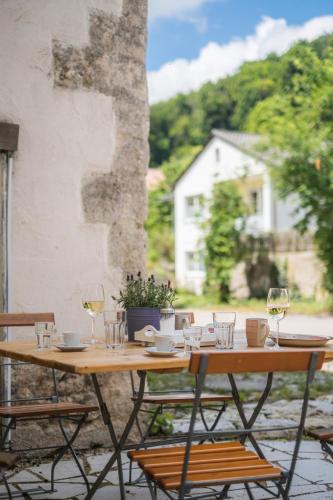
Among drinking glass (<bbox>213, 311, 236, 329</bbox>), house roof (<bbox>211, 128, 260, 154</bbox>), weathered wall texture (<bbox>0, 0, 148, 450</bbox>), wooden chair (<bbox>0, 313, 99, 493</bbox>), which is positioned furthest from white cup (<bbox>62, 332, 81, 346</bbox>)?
house roof (<bbox>211, 128, 260, 154</bbox>)

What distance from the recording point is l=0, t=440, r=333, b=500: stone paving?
389cm

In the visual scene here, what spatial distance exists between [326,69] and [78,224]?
558 inches

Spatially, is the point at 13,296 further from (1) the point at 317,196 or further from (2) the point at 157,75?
(2) the point at 157,75

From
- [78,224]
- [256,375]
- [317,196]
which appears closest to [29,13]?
[78,224]

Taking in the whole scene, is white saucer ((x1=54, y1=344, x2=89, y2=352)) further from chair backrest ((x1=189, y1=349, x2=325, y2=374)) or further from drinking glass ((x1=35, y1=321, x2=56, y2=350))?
chair backrest ((x1=189, y1=349, x2=325, y2=374))

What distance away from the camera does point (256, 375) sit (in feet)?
28.9

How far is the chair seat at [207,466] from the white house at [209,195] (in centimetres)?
2138

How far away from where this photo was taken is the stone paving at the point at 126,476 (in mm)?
3895

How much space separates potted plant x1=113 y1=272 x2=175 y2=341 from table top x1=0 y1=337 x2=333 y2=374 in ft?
0.61

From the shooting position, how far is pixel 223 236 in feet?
75.4

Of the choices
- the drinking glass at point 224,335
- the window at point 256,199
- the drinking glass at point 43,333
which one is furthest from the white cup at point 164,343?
the window at point 256,199

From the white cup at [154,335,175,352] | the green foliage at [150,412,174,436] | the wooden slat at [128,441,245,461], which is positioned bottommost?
the green foliage at [150,412,174,436]

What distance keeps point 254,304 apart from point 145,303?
17312mm

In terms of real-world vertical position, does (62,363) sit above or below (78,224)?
below
